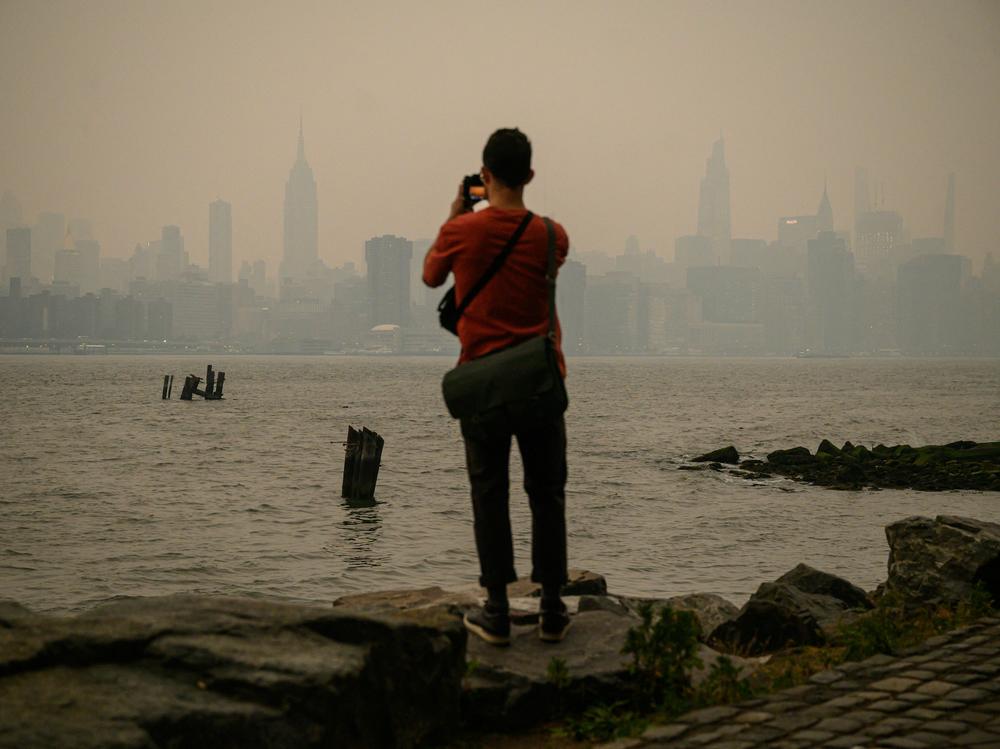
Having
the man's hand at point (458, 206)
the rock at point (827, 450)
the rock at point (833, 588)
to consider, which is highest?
the man's hand at point (458, 206)

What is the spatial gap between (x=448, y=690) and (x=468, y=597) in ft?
7.24

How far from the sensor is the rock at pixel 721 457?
118 feet

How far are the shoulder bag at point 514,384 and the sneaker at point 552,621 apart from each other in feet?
3.41

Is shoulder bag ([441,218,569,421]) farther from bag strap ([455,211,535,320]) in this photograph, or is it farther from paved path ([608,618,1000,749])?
paved path ([608,618,1000,749])

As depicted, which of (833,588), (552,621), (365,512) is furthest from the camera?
(365,512)

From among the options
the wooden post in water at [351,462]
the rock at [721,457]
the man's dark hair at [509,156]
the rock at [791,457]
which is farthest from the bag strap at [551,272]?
the rock at [721,457]

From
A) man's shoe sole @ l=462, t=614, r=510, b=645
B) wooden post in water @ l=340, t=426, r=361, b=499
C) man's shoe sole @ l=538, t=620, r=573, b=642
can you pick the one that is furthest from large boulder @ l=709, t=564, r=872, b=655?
wooden post in water @ l=340, t=426, r=361, b=499

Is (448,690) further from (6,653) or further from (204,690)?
(6,653)

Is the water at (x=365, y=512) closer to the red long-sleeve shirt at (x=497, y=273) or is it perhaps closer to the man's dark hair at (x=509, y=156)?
the red long-sleeve shirt at (x=497, y=273)

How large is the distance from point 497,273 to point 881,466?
29240 mm

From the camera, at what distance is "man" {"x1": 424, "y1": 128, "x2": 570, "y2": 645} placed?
5160mm

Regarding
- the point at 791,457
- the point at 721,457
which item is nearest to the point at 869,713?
the point at 791,457

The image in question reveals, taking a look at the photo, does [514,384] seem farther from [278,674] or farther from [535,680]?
[278,674]

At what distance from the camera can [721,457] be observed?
36.2m
